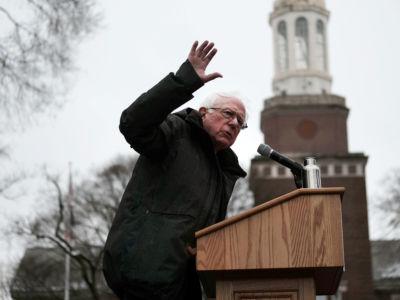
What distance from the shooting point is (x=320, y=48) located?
167 ft

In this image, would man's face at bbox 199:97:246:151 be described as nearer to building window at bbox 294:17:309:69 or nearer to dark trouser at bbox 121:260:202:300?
dark trouser at bbox 121:260:202:300

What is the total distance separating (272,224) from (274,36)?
158ft

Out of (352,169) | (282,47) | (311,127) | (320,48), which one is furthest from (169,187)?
(320,48)

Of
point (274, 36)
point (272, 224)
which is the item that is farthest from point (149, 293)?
point (274, 36)

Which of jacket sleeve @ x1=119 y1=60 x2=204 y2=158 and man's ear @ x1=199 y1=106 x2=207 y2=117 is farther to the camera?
man's ear @ x1=199 y1=106 x2=207 y2=117

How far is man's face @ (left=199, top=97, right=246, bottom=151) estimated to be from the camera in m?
4.14

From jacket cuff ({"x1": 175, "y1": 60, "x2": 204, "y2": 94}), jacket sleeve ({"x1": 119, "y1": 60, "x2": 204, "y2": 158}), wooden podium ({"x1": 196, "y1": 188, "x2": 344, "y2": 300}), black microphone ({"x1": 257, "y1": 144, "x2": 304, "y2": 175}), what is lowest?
wooden podium ({"x1": 196, "y1": 188, "x2": 344, "y2": 300})

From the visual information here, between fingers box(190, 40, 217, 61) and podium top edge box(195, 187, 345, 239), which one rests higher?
fingers box(190, 40, 217, 61)

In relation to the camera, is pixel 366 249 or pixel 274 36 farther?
pixel 274 36

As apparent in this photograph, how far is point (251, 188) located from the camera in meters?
40.2

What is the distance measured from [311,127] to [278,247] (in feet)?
142

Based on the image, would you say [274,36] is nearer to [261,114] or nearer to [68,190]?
[261,114]

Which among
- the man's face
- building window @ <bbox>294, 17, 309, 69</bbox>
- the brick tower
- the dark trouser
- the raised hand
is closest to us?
the dark trouser

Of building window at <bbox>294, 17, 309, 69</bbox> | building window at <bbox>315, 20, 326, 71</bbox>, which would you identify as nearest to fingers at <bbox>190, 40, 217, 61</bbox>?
building window at <bbox>294, 17, 309, 69</bbox>
